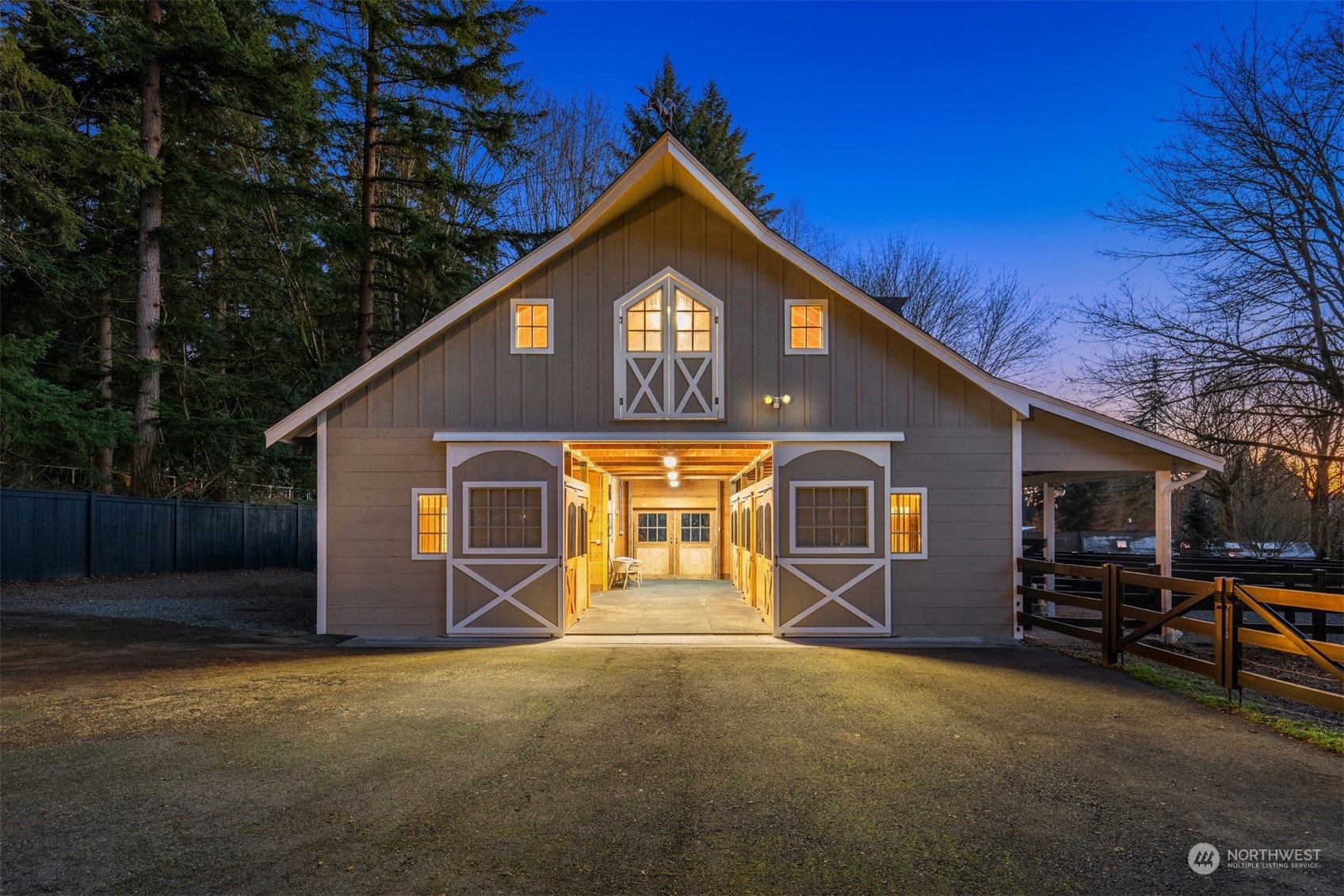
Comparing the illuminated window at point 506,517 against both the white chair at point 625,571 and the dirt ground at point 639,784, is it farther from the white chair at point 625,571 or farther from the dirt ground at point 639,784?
the white chair at point 625,571

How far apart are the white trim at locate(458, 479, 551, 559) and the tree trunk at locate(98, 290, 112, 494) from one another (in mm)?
11183

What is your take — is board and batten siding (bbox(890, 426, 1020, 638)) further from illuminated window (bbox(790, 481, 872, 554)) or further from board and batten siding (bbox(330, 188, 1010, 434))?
illuminated window (bbox(790, 481, 872, 554))

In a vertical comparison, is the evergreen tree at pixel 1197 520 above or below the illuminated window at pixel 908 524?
below

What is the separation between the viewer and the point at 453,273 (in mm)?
18203

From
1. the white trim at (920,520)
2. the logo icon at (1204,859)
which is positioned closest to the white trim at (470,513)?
the white trim at (920,520)

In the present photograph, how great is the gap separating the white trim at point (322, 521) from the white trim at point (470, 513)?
193 cm

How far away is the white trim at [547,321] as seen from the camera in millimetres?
10273

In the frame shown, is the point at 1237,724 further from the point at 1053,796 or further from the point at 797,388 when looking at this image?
the point at 797,388

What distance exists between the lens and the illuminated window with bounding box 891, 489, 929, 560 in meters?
10.2

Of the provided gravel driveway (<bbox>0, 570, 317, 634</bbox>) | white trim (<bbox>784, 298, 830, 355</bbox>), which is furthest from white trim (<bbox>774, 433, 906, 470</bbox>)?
gravel driveway (<bbox>0, 570, 317, 634</bbox>)

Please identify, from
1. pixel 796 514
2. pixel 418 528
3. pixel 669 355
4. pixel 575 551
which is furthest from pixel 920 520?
pixel 418 528

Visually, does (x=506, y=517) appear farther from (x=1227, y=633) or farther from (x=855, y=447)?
(x=1227, y=633)

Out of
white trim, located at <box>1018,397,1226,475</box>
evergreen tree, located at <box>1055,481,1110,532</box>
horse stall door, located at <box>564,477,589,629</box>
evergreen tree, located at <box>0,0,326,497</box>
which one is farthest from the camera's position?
evergreen tree, located at <box>1055,481,1110,532</box>

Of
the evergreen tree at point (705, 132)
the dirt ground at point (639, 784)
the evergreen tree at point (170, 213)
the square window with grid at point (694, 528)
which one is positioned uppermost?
the evergreen tree at point (705, 132)
